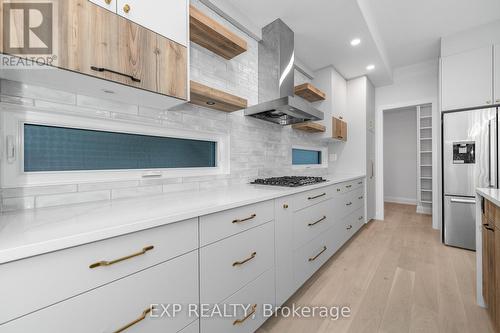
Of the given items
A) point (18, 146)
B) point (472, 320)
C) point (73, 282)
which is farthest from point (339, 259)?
point (18, 146)

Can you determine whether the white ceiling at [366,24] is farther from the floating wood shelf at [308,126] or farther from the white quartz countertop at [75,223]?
the white quartz countertop at [75,223]

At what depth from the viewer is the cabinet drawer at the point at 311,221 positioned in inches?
66.6

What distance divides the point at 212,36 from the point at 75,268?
1.62m

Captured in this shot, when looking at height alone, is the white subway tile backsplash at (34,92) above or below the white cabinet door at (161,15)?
below

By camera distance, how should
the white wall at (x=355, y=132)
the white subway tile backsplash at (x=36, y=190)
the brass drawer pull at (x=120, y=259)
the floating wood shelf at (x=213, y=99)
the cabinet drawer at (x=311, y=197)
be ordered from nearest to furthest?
the brass drawer pull at (x=120, y=259)
the white subway tile backsplash at (x=36, y=190)
the floating wood shelf at (x=213, y=99)
the cabinet drawer at (x=311, y=197)
the white wall at (x=355, y=132)

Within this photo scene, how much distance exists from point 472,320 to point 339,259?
109 centimetres

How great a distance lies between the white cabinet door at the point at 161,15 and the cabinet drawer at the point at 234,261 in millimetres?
1194

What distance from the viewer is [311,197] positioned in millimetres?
1874

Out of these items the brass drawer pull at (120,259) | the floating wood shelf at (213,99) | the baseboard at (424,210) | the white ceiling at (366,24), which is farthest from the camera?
the baseboard at (424,210)

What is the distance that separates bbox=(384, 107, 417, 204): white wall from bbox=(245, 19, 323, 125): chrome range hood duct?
426 centimetres

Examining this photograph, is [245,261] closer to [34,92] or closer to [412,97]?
[34,92]

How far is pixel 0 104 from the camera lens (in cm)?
94

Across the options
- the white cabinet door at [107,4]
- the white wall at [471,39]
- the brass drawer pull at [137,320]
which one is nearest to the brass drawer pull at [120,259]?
the brass drawer pull at [137,320]

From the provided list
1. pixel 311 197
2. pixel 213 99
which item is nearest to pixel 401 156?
pixel 311 197
